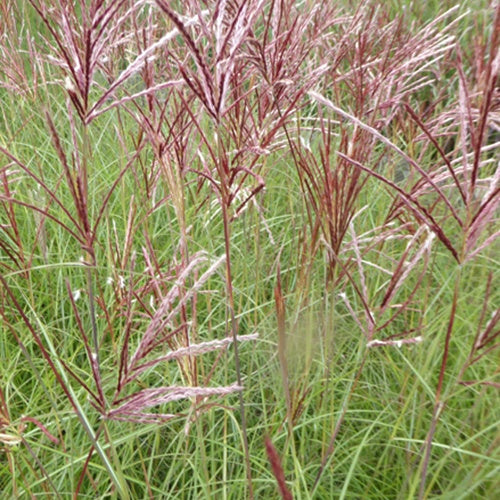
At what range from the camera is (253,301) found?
1.61 m

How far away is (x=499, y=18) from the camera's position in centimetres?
63

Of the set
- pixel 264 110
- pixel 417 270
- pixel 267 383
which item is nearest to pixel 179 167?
pixel 264 110

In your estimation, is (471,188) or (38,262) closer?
(471,188)

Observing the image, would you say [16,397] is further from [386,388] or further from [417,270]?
[417,270]

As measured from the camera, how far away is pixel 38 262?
191 cm

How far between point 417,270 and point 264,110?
0.80 m

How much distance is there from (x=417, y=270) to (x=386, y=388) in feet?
1.63

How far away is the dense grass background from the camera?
2.46 feet

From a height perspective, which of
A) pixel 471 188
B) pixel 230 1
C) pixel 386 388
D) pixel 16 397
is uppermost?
pixel 230 1

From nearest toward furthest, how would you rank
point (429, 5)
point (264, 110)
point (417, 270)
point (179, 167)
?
1. point (179, 167)
2. point (264, 110)
3. point (417, 270)
4. point (429, 5)

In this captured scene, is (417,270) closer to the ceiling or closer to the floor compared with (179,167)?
closer to the floor

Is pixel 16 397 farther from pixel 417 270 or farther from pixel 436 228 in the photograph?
pixel 436 228

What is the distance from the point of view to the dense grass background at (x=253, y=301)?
751 mm

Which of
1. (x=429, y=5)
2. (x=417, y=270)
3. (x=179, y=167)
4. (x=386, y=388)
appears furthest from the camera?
(x=429, y=5)
